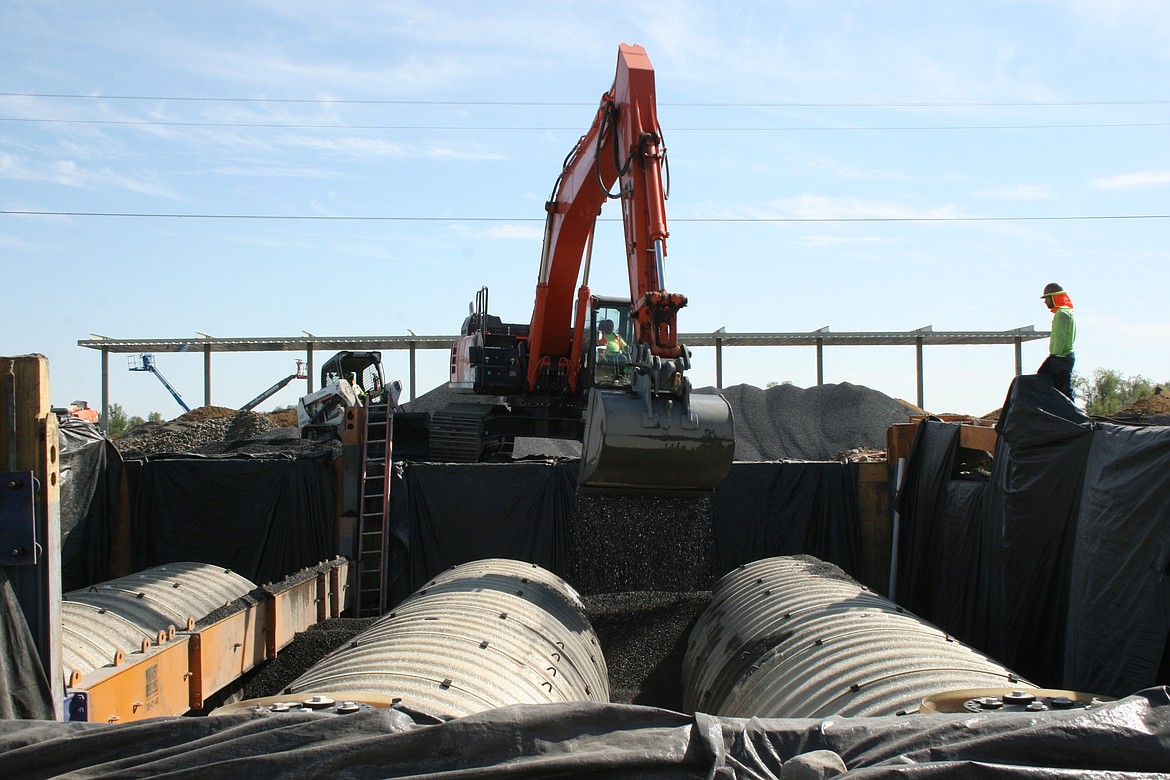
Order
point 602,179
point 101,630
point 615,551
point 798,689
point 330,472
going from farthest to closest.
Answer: point 330,472 < point 602,179 < point 615,551 < point 101,630 < point 798,689

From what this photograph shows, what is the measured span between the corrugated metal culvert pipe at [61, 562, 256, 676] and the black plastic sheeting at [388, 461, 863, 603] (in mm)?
2945

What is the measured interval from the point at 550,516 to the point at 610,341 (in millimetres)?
2763

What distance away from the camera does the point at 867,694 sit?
14.0 feet

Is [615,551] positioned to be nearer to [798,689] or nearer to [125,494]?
[798,689]

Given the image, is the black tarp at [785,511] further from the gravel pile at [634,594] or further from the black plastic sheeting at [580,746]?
the black plastic sheeting at [580,746]

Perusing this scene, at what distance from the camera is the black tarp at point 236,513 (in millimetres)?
11445

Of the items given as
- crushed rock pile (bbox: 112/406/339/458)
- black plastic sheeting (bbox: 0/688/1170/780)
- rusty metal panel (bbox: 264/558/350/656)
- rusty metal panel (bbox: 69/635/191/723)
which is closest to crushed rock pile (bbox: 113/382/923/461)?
crushed rock pile (bbox: 112/406/339/458)

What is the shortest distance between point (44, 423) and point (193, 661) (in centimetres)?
250

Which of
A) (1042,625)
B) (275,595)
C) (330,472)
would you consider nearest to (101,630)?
(275,595)

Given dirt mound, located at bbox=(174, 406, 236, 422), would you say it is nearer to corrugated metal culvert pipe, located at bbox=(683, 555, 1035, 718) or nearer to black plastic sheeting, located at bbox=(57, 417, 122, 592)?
black plastic sheeting, located at bbox=(57, 417, 122, 592)

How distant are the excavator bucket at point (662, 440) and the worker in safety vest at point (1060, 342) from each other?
2.61 metres

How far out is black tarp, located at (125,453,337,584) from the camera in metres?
11.4

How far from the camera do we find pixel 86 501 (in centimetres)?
1090

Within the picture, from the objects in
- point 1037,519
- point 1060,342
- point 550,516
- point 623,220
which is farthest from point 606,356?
point 1037,519
